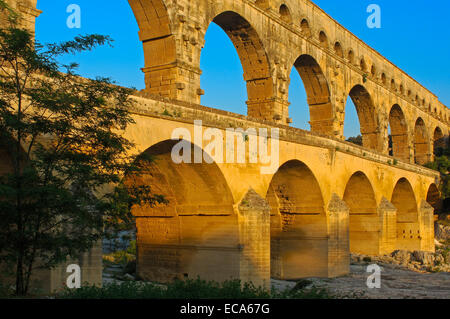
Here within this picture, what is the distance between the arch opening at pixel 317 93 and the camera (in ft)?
89.7

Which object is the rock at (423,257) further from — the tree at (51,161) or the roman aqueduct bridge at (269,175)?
the tree at (51,161)

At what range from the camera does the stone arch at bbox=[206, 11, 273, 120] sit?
21.7 m

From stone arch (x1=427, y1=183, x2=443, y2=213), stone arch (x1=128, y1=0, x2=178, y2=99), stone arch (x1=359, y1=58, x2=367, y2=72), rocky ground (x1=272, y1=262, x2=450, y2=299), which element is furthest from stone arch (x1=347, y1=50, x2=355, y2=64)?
stone arch (x1=128, y1=0, x2=178, y2=99)

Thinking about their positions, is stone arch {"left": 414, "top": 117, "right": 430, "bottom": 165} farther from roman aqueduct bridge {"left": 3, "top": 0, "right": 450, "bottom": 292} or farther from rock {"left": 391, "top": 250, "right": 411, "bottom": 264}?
rock {"left": 391, "top": 250, "right": 411, "bottom": 264}

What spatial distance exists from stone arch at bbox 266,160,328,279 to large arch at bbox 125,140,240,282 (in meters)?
4.81

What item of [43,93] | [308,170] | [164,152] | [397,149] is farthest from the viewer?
[397,149]

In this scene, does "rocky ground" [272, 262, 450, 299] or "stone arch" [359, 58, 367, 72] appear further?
"stone arch" [359, 58, 367, 72]

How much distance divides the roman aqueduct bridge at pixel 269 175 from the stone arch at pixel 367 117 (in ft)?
0.22

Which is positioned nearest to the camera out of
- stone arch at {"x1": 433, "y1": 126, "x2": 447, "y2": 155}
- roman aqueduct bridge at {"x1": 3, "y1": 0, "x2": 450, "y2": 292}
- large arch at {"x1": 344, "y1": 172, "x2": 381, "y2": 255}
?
roman aqueduct bridge at {"x1": 3, "y1": 0, "x2": 450, "y2": 292}

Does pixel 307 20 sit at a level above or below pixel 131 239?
above

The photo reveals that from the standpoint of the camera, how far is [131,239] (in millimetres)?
30188

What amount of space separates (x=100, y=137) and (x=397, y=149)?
35.8 m
